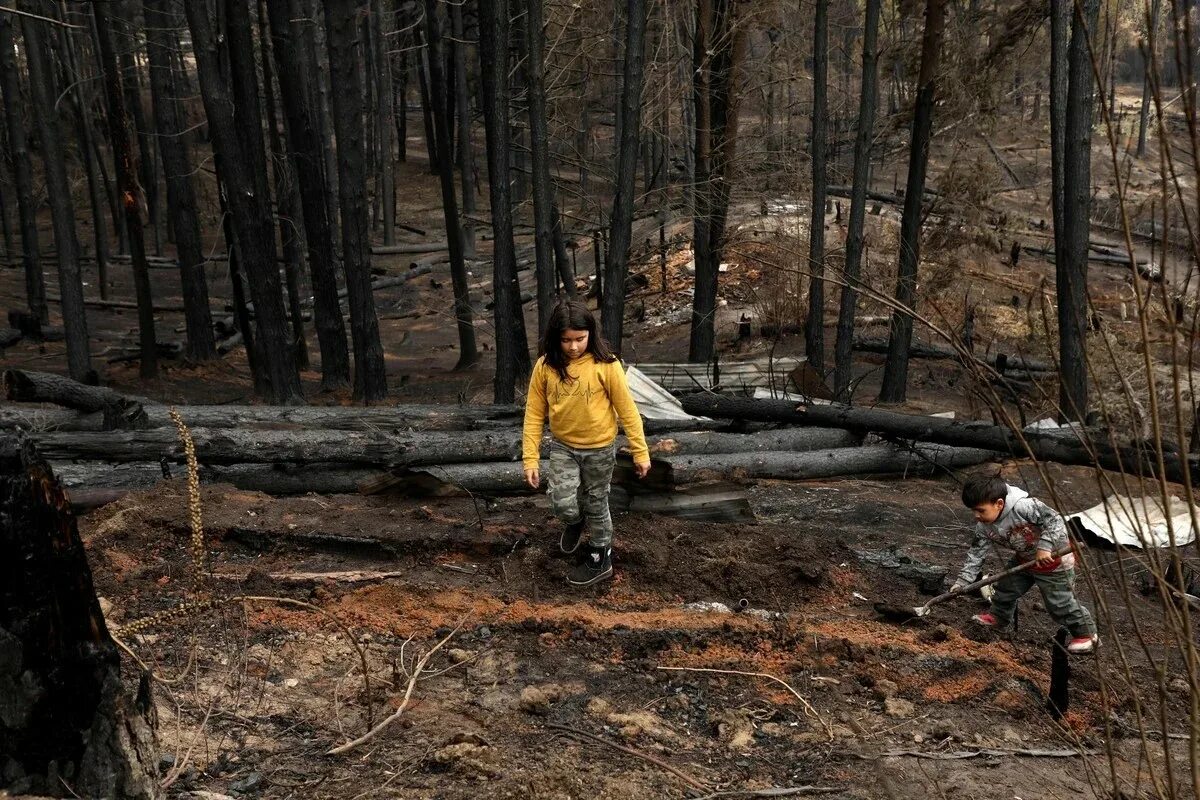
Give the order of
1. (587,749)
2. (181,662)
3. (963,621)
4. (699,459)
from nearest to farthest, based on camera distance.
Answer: (587,749)
(181,662)
(963,621)
(699,459)

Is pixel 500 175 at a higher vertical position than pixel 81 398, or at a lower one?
higher

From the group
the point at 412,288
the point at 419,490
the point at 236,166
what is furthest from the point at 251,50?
the point at 412,288

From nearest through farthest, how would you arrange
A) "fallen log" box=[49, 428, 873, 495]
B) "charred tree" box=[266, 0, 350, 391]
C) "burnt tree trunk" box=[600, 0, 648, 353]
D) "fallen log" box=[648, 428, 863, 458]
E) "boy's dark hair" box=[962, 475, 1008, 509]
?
1. "boy's dark hair" box=[962, 475, 1008, 509]
2. "fallen log" box=[49, 428, 873, 495]
3. "fallen log" box=[648, 428, 863, 458]
4. "burnt tree trunk" box=[600, 0, 648, 353]
5. "charred tree" box=[266, 0, 350, 391]

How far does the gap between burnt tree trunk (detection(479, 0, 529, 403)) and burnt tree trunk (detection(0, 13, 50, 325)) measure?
21.8 ft

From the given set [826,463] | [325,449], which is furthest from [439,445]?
[826,463]

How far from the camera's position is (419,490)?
829cm

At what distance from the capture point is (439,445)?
887cm

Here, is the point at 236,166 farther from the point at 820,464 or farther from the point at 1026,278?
the point at 1026,278

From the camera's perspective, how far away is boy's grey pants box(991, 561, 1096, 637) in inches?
237

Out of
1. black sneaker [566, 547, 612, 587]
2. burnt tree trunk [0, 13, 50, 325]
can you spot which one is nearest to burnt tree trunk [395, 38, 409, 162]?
burnt tree trunk [0, 13, 50, 325]

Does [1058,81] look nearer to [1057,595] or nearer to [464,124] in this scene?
[1057,595]

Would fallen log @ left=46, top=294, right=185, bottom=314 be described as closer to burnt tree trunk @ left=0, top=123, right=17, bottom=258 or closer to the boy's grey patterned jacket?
burnt tree trunk @ left=0, top=123, right=17, bottom=258

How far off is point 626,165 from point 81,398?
716cm

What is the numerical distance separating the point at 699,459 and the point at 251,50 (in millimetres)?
9066
